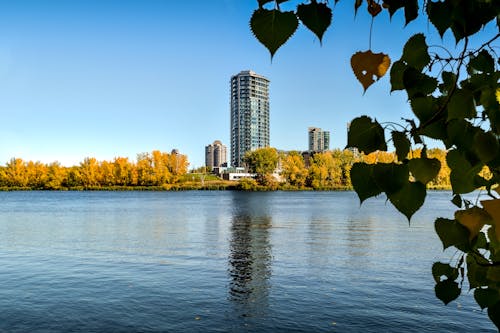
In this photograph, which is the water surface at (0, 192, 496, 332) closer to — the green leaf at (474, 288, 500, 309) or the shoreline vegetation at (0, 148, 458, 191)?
the green leaf at (474, 288, 500, 309)

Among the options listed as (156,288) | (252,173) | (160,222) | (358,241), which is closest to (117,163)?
(252,173)

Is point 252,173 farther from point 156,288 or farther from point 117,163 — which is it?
point 156,288

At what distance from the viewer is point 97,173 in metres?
162

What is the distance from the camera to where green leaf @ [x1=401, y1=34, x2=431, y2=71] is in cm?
124

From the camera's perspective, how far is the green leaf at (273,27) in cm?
89

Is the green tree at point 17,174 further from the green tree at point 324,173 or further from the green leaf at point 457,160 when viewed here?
the green leaf at point 457,160

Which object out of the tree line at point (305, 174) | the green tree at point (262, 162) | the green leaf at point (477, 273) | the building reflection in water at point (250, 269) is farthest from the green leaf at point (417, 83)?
the green tree at point (262, 162)

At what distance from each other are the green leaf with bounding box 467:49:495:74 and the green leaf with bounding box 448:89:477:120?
0.54m

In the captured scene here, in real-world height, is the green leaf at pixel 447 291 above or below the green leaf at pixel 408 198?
below

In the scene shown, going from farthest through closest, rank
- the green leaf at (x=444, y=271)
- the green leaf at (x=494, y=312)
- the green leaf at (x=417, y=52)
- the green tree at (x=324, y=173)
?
the green tree at (x=324, y=173) < the green leaf at (x=444, y=271) < the green leaf at (x=494, y=312) < the green leaf at (x=417, y=52)

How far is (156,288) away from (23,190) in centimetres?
15878

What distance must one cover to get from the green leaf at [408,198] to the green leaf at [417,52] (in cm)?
38

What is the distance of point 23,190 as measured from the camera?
160 meters

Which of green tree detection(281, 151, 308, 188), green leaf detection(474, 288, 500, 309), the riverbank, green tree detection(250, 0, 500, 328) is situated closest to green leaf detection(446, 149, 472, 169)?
green tree detection(250, 0, 500, 328)
